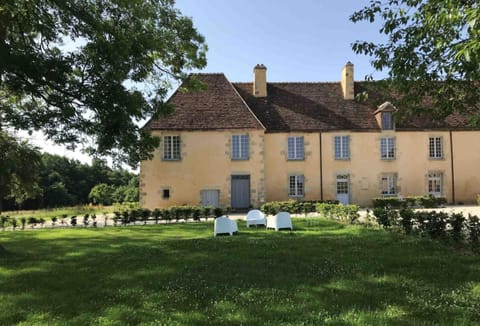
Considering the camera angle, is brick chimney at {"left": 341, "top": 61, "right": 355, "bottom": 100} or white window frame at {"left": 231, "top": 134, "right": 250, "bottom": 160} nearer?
white window frame at {"left": 231, "top": 134, "right": 250, "bottom": 160}

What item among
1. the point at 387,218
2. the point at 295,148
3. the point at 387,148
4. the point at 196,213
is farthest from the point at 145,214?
the point at 387,148

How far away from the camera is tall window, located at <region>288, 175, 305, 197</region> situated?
26.8m

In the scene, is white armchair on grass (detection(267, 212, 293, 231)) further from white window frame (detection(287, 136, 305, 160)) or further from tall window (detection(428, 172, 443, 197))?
tall window (detection(428, 172, 443, 197))

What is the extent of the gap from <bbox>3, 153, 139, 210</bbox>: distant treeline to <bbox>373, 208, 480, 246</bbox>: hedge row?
38.7 meters

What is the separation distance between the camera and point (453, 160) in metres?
27.6

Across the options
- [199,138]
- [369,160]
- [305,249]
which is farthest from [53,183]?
[305,249]

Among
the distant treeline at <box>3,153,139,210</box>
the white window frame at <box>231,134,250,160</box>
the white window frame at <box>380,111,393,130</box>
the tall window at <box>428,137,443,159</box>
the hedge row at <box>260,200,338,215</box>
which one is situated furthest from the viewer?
the distant treeline at <box>3,153,139,210</box>

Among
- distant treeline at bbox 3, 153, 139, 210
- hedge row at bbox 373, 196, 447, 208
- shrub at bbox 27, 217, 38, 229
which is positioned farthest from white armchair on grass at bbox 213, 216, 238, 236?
distant treeline at bbox 3, 153, 139, 210

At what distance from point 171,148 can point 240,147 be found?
4583 millimetres

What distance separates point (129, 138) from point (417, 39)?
6846mm

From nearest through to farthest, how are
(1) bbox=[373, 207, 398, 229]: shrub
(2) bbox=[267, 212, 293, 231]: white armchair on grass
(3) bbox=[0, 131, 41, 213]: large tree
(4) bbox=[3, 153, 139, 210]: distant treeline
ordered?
(1) bbox=[373, 207, 398, 229]: shrub
(2) bbox=[267, 212, 293, 231]: white armchair on grass
(3) bbox=[0, 131, 41, 213]: large tree
(4) bbox=[3, 153, 139, 210]: distant treeline

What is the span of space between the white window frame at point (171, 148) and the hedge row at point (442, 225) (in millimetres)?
16293

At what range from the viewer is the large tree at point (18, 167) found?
1507cm

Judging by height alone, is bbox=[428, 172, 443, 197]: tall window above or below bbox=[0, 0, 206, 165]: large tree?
below
